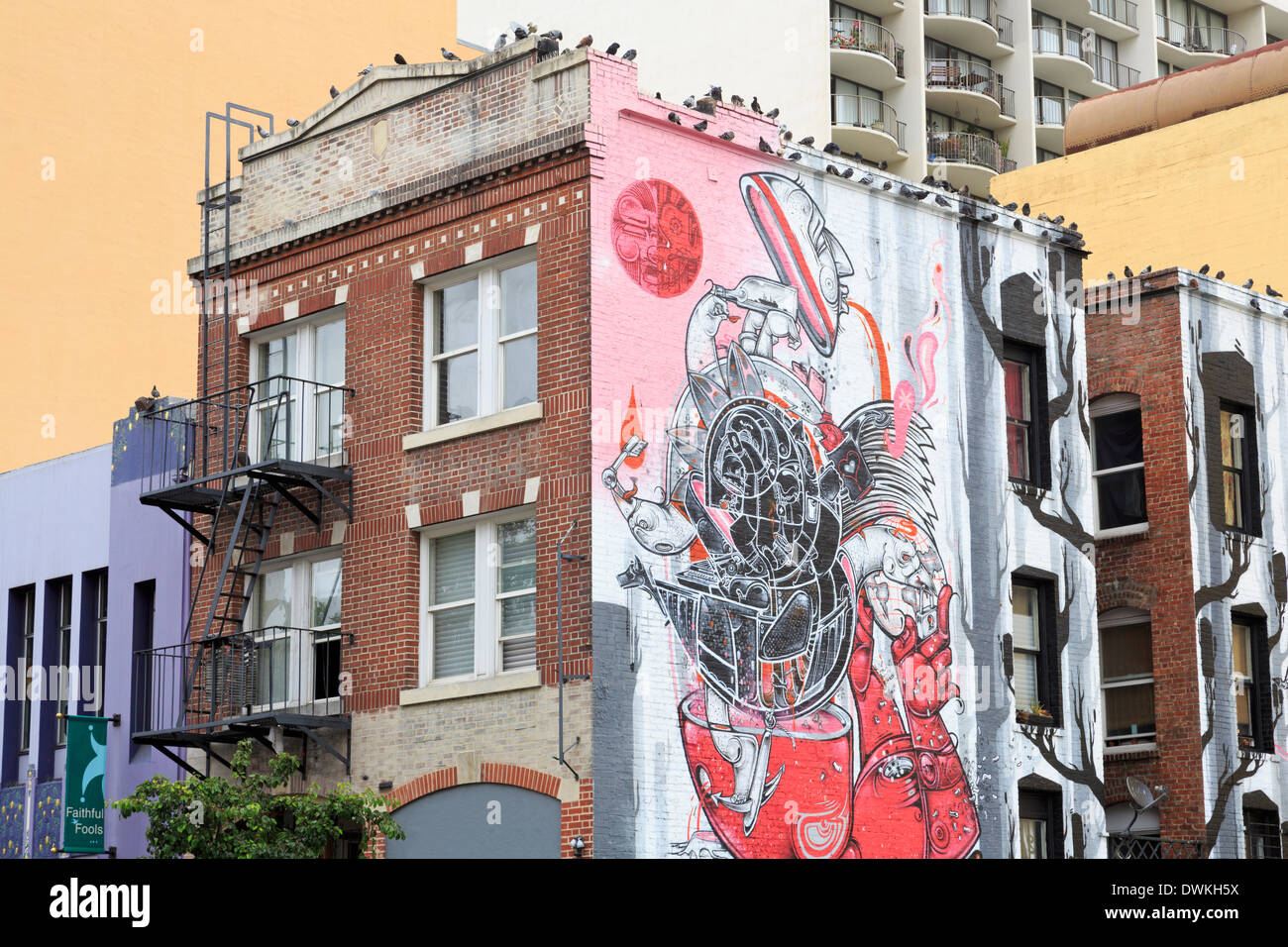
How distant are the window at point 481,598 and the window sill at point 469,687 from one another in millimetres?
186

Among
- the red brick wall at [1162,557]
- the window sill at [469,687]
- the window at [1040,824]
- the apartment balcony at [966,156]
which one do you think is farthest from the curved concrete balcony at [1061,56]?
the window sill at [469,687]

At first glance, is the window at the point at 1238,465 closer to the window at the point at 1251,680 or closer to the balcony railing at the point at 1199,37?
the window at the point at 1251,680

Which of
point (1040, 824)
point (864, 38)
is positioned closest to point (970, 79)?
point (864, 38)

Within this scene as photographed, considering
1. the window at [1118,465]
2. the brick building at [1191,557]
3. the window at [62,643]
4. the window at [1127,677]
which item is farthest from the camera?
the window at [62,643]

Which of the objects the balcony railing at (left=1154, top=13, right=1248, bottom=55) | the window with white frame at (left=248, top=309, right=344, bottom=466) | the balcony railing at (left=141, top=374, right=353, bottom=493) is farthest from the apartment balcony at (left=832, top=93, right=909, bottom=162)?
the balcony railing at (left=141, top=374, right=353, bottom=493)

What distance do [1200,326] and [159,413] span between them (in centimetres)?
1626

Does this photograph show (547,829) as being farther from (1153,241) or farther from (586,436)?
(1153,241)

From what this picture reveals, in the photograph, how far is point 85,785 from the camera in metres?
28.1

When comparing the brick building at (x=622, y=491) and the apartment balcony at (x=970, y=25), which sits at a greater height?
the apartment balcony at (x=970, y=25)

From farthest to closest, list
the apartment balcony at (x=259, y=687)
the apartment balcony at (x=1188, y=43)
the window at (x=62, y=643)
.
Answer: the apartment balcony at (x=1188, y=43), the window at (x=62, y=643), the apartment balcony at (x=259, y=687)

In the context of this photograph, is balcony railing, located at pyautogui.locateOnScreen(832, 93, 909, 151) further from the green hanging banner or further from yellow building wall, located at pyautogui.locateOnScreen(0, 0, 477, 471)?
the green hanging banner

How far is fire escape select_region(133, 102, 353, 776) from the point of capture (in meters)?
25.2

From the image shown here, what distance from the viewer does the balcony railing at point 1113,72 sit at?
63.5m
